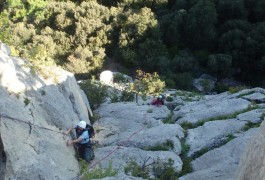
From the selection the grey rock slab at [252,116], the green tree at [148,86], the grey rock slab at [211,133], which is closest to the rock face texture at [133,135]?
the grey rock slab at [211,133]

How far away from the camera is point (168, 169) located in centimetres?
1180

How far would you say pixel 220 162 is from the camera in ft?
41.7

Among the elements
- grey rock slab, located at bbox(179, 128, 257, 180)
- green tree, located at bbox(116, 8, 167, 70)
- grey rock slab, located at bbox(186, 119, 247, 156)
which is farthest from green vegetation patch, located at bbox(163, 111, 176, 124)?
green tree, located at bbox(116, 8, 167, 70)

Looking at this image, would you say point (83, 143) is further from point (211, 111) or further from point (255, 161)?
point (255, 161)

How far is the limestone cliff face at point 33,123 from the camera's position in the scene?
9.40 metres

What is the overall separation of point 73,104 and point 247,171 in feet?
33.5

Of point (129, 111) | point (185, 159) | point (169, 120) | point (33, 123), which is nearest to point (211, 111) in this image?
point (169, 120)

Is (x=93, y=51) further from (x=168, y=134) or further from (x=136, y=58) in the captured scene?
(x=168, y=134)

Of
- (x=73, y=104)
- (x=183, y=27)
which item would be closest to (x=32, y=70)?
(x=73, y=104)

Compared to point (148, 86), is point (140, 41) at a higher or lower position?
higher

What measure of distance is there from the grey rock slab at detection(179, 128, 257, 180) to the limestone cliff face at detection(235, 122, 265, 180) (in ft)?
15.7

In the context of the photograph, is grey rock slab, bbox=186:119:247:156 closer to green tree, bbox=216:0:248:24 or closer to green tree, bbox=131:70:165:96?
green tree, bbox=131:70:165:96

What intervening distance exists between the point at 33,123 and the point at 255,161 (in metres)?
6.82

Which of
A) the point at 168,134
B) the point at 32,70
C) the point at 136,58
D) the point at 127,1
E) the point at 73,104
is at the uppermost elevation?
the point at 127,1
